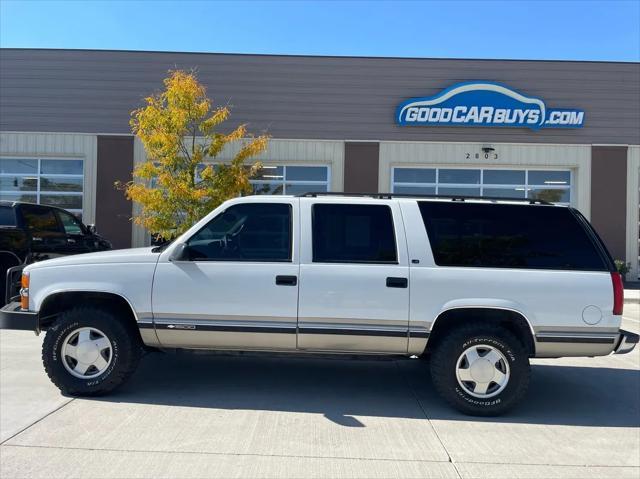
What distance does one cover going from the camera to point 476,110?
17391 millimetres

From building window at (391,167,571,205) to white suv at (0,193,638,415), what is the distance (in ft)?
40.8

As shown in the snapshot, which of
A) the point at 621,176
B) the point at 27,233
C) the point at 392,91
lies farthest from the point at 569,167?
the point at 27,233

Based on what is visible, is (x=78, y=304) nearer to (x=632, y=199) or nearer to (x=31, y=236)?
(x=31, y=236)

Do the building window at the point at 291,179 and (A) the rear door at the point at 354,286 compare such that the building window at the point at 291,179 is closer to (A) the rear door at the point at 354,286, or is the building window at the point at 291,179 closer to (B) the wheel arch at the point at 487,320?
(A) the rear door at the point at 354,286

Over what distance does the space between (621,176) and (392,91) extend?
24.8 ft

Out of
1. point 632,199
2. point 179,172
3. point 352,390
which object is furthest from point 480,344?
point 632,199

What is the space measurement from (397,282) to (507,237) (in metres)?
1.12

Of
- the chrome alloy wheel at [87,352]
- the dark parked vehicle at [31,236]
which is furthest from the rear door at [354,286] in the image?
the dark parked vehicle at [31,236]

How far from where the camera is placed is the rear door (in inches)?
195

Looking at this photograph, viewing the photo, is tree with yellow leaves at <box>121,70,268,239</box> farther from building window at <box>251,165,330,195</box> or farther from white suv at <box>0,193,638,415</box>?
white suv at <box>0,193,638,415</box>

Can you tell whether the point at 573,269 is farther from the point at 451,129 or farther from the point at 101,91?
the point at 101,91

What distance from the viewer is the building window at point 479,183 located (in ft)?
57.6

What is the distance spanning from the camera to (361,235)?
5.14m

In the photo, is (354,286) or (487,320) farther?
(487,320)
